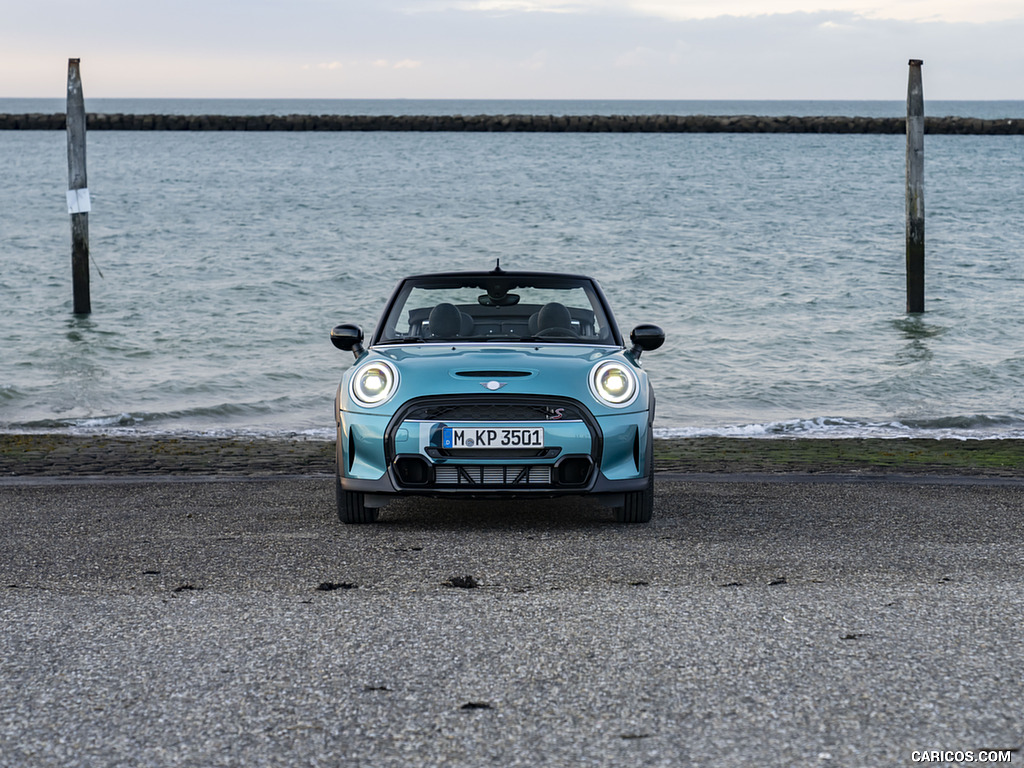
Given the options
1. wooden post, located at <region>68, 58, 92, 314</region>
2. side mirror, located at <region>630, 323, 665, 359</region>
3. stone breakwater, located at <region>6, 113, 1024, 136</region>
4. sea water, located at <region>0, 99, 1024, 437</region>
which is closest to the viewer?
side mirror, located at <region>630, 323, 665, 359</region>

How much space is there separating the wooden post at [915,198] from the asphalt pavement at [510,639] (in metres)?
15.0

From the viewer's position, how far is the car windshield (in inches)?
277

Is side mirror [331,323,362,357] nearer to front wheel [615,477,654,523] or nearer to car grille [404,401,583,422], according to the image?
car grille [404,401,583,422]

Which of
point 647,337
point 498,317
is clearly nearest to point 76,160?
point 498,317

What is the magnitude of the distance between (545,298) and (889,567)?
63.4ft

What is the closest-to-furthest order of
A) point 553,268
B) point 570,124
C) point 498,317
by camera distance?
point 498,317 < point 553,268 < point 570,124

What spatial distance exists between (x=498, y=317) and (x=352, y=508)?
1.74 m

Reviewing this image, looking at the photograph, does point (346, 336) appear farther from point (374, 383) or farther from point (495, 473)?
point (495, 473)

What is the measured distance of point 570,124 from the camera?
4227 inches

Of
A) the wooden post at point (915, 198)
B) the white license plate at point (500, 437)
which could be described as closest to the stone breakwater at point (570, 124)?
the wooden post at point (915, 198)

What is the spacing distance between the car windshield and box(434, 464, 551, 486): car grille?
108 centimetres

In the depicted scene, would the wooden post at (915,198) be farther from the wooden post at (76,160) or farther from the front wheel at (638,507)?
the front wheel at (638,507)

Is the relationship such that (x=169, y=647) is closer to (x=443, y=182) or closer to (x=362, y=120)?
(x=443, y=182)

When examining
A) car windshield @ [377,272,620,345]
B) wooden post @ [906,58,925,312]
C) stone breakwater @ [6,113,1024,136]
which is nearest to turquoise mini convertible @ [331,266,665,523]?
car windshield @ [377,272,620,345]
